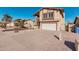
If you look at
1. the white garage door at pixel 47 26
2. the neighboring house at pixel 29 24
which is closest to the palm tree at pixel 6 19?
the neighboring house at pixel 29 24

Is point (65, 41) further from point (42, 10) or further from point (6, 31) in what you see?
point (6, 31)

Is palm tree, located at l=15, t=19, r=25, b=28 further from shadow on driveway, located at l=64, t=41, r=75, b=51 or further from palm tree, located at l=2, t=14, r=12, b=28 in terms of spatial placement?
shadow on driveway, located at l=64, t=41, r=75, b=51

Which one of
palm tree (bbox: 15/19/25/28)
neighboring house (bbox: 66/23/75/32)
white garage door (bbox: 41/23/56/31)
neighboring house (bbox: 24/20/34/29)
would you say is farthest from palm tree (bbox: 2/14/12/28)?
neighboring house (bbox: 66/23/75/32)

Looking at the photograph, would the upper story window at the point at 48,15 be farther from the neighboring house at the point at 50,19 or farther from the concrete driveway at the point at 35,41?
the concrete driveway at the point at 35,41

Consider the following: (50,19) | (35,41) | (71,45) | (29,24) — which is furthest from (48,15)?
Answer: (71,45)
